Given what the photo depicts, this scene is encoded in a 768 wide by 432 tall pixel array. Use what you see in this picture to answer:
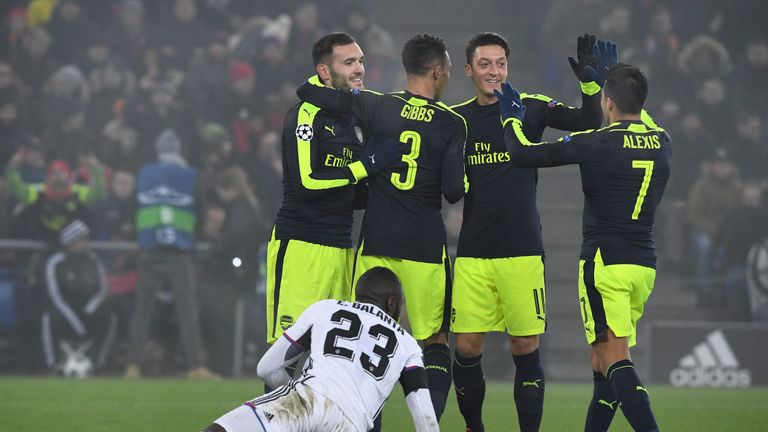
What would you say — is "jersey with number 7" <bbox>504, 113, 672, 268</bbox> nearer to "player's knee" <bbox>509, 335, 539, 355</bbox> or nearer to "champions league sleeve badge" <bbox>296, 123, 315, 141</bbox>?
"player's knee" <bbox>509, 335, 539, 355</bbox>

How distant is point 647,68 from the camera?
1622 cm

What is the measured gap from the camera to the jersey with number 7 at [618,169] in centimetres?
612

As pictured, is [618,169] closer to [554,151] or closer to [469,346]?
[554,151]

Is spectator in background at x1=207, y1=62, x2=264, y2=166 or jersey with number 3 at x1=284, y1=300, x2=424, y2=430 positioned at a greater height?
spectator in background at x1=207, y1=62, x2=264, y2=166

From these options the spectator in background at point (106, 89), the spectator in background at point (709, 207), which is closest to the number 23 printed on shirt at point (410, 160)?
the spectator in background at point (106, 89)

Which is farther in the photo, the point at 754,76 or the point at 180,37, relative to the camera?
the point at 754,76

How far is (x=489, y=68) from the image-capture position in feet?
21.8

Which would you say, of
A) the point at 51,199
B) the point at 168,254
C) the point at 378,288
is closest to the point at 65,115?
the point at 51,199

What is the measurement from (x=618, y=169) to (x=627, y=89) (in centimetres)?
44

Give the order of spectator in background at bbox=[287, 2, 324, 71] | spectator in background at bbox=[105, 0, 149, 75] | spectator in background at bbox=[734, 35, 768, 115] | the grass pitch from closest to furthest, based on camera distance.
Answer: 1. the grass pitch
2. spectator in background at bbox=[105, 0, 149, 75]
3. spectator in background at bbox=[287, 2, 324, 71]
4. spectator in background at bbox=[734, 35, 768, 115]

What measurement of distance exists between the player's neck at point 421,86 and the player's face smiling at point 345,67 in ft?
1.10

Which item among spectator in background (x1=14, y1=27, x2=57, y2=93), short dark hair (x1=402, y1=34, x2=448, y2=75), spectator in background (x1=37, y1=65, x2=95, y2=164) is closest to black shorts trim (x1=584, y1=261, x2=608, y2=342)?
short dark hair (x1=402, y1=34, x2=448, y2=75)

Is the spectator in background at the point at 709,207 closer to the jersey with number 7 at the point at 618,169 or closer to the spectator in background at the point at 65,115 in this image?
the spectator in background at the point at 65,115

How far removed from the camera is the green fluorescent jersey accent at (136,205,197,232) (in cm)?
1331
